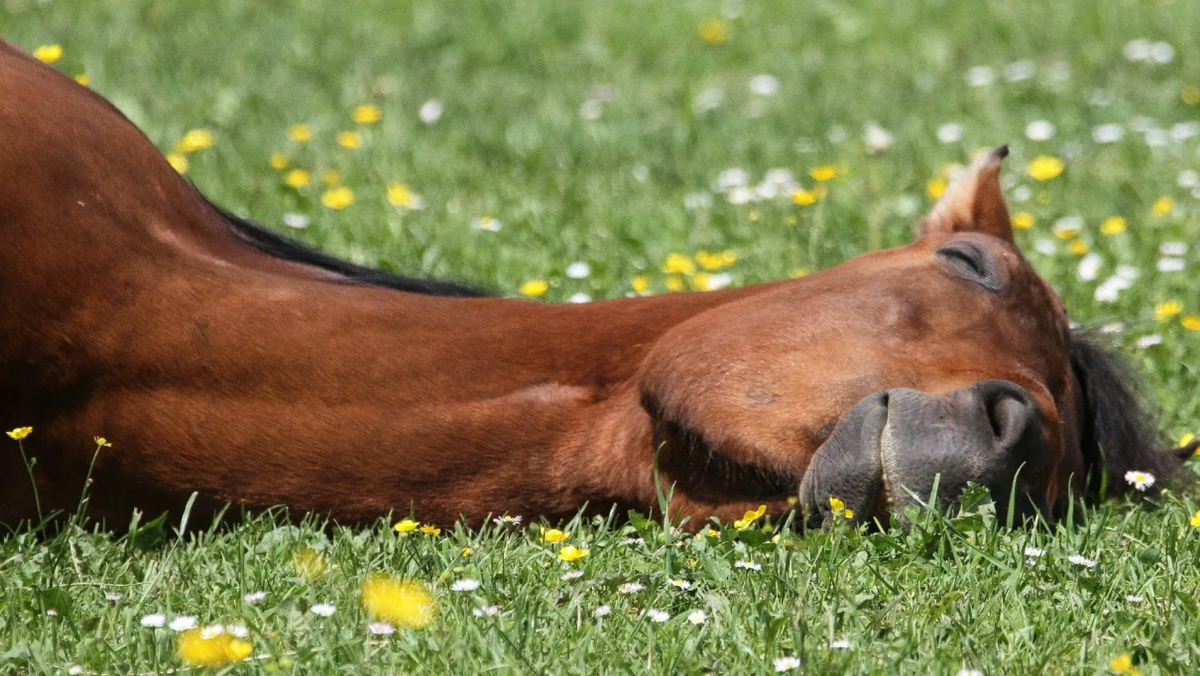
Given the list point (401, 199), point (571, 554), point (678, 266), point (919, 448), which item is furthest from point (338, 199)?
point (919, 448)

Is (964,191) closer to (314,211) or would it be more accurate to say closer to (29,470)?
(29,470)

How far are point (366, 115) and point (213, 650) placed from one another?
470 cm

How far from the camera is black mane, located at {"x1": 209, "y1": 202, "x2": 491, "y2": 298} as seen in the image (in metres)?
3.39

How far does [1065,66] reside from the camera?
8.30 m

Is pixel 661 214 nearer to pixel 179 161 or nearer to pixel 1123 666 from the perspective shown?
pixel 179 161

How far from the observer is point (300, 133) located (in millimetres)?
6434

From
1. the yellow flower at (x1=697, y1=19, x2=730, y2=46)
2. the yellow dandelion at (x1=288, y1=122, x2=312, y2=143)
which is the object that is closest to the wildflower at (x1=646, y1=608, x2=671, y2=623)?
the yellow dandelion at (x1=288, y1=122, x2=312, y2=143)

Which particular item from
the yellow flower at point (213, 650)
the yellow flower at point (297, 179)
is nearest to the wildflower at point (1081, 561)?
the yellow flower at point (213, 650)

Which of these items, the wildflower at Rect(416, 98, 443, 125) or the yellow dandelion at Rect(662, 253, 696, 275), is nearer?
the yellow dandelion at Rect(662, 253, 696, 275)

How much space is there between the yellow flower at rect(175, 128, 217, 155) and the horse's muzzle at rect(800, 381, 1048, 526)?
3642mm

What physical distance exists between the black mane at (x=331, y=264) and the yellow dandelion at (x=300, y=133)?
9.31 feet

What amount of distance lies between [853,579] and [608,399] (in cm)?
59

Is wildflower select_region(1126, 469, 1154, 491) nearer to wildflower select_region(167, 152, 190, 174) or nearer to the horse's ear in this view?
the horse's ear

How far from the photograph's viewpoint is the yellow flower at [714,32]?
8820 mm
